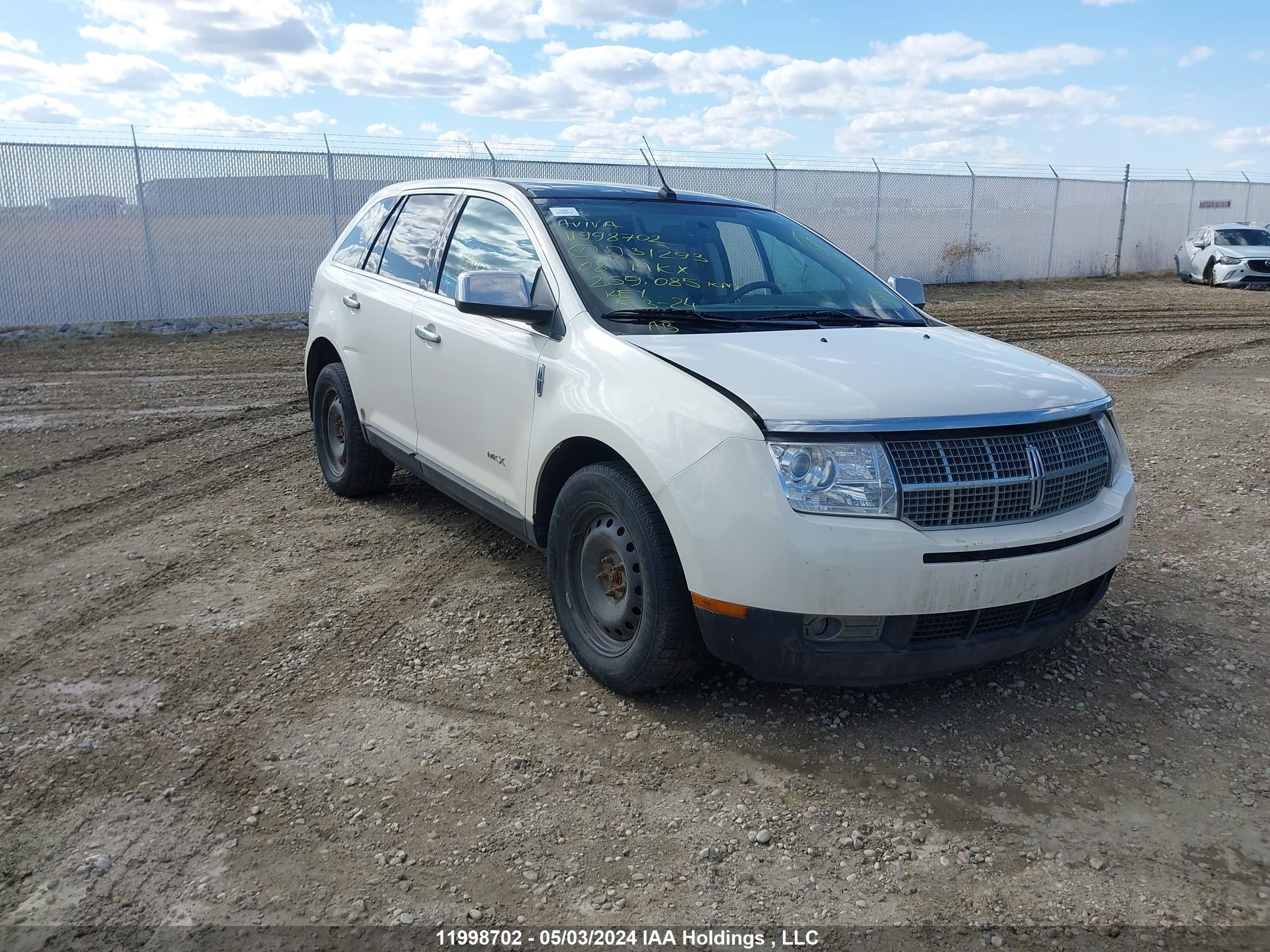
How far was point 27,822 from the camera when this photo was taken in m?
2.89

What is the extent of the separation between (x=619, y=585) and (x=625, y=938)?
132 centimetres

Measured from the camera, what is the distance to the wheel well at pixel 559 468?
12.2 feet

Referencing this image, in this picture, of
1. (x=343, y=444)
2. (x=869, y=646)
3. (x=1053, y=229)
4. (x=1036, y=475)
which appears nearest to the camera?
(x=869, y=646)

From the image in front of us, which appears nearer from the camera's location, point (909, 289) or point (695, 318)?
point (695, 318)

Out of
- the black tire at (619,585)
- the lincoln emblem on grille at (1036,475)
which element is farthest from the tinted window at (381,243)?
the lincoln emblem on grille at (1036,475)

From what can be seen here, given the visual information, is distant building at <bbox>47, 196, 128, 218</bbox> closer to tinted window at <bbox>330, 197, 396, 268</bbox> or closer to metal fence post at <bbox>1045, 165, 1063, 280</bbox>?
tinted window at <bbox>330, 197, 396, 268</bbox>

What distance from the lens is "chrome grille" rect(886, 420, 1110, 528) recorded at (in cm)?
304

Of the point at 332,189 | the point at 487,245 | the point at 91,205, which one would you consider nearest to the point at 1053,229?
the point at 332,189

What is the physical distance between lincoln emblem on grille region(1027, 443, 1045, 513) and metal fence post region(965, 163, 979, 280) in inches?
898

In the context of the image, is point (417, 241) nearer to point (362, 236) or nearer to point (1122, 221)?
point (362, 236)

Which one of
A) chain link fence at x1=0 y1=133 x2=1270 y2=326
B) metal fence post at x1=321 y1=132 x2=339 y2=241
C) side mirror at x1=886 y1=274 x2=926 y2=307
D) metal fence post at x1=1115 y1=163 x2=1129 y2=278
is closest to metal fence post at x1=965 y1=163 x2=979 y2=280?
chain link fence at x1=0 y1=133 x2=1270 y2=326

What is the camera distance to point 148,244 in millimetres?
16250

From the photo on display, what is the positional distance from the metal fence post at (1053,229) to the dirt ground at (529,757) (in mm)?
22208

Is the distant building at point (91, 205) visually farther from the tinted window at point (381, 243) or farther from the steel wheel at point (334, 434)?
the tinted window at point (381, 243)
